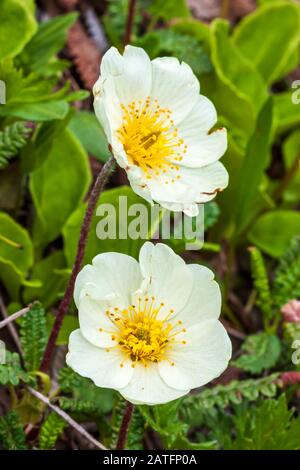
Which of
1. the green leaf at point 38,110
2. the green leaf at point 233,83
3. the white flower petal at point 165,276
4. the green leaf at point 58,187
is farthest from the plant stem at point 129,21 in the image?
the white flower petal at point 165,276

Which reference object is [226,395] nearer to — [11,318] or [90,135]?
[11,318]

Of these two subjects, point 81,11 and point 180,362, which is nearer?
Result: point 180,362

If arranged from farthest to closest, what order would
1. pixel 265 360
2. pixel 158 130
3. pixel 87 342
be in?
pixel 265 360
pixel 158 130
pixel 87 342

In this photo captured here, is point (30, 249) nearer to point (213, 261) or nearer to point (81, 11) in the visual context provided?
point (213, 261)

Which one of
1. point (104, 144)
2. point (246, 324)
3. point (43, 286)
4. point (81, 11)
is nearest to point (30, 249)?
point (43, 286)

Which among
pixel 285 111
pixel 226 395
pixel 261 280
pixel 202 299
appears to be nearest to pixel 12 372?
pixel 202 299

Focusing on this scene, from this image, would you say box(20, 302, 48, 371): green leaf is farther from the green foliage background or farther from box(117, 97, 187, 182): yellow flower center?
box(117, 97, 187, 182): yellow flower center

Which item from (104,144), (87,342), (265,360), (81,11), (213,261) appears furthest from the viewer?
(81,11)

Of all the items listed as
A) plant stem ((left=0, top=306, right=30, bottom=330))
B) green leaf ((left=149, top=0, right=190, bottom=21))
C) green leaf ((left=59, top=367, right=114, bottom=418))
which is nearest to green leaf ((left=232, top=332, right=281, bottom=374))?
green leaf ((left=59, top=367, right=114, bottom=418))
